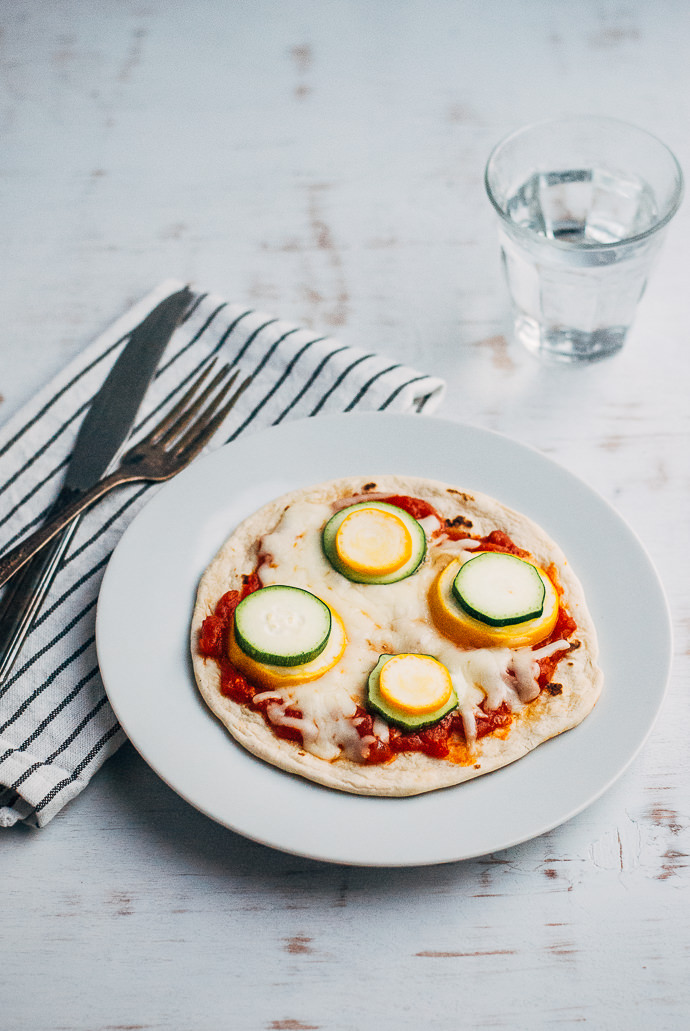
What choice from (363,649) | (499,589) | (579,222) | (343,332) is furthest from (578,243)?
(363,649)

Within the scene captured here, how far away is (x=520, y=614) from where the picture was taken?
2.61 metres

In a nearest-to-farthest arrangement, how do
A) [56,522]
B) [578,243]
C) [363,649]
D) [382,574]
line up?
[363,649], [382,574], [56,522], [578,243]

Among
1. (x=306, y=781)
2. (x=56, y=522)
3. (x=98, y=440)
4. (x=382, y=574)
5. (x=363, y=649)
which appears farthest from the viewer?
(x=98, y=440)

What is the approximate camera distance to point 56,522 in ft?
9.98

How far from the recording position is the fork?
3.00m

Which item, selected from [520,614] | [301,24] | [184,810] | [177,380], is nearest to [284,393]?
[177,380]

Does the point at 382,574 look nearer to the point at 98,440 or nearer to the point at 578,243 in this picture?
the point at 98,440

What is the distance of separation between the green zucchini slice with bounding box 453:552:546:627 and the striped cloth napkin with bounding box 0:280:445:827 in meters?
0.94

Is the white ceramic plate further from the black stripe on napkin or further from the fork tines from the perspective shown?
the fork tines

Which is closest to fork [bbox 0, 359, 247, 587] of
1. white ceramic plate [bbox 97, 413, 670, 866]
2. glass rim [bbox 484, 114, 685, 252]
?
white ceramic plate [bbox 97, 413, 670, 866]

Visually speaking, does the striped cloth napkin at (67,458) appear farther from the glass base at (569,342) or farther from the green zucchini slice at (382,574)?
the green zucchini slice at (382,574)

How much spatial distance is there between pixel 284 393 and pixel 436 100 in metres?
2.42

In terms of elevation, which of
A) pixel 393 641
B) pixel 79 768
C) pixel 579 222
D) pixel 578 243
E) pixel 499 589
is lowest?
pixel 79 768

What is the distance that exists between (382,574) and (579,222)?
2134mm
